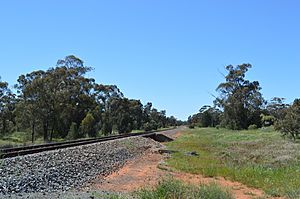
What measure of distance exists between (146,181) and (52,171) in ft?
12.7

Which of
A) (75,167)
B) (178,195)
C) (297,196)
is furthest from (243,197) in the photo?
(75,167)

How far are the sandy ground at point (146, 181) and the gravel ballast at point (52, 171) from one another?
685 mm

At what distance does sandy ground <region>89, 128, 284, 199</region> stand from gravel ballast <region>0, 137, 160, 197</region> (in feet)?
2.25

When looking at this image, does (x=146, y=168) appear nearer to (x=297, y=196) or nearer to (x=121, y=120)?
(x=297, y=196)

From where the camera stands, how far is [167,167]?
2234 cm

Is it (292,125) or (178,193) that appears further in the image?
(292,125)

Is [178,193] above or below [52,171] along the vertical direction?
below

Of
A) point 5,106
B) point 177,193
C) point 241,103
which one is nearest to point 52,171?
point 177,193

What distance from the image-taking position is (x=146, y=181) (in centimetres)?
1708

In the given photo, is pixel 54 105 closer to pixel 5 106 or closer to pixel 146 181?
pixel 5 106

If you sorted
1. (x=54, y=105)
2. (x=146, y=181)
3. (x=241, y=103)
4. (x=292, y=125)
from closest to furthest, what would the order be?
(x=146, y=181)
(x=292, y=125)
(x=54, y=105)
(x=241, y=103)

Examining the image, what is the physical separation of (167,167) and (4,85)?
51.1 meters

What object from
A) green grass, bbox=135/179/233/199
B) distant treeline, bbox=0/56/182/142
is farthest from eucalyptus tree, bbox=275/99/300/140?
green grass, bbox=135/179/233/199

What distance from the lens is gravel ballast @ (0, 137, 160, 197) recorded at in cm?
1299
